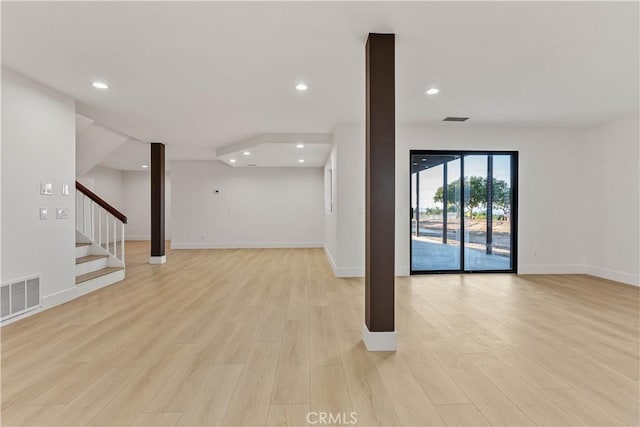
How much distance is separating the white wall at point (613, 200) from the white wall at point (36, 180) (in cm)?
825

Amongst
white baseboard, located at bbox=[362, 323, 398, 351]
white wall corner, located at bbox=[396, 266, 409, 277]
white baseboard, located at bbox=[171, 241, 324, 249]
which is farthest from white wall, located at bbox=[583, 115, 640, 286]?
white baseboard, located at bbox=[171, 241, 324, 249]

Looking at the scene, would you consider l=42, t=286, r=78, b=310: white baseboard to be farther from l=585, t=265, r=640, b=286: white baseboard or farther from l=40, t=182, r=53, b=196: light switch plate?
l=585, t=265, r=640, b=286: white baseboard

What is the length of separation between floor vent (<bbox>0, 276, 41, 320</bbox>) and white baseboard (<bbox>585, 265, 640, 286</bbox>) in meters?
8.24

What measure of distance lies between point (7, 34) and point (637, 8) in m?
4.97

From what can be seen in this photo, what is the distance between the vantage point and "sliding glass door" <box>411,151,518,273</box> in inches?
223

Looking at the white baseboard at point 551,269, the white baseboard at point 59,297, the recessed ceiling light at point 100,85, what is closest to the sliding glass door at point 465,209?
the white baseboard at point 551,269

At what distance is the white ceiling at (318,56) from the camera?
228cm

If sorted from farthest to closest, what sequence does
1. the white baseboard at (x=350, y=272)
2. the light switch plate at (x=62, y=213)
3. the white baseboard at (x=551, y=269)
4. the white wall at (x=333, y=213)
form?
1. the white baseboard at (x=551, y=269)
2. the white wall at (x=333, y=213)
3. the white baseboard at (x=350, y=272)
4. the light switch plate at (x=62, y=213)

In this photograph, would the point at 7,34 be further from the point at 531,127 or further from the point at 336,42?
the point at 531,127

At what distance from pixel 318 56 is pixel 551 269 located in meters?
5.65

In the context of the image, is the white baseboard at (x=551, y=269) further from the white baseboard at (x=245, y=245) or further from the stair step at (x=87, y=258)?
the stair step at (x=87, y=258)

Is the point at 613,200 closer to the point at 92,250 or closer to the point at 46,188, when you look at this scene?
the point at 46,188

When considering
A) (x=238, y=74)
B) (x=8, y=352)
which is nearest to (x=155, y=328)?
(x=8, y=352)

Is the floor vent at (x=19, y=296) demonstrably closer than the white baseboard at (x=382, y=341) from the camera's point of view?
No
